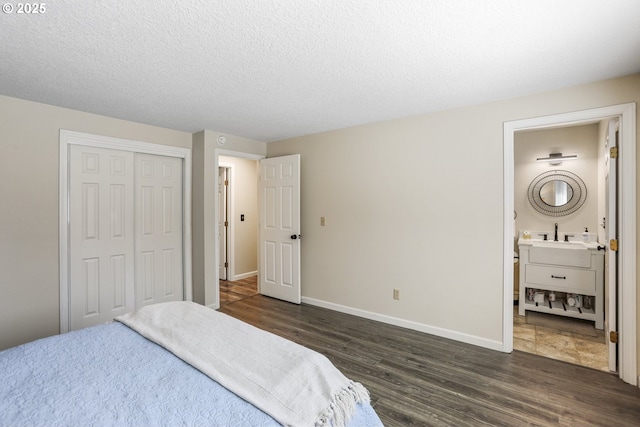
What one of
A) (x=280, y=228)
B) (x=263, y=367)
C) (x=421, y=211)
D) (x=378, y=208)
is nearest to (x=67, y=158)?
(x=280, y=228)

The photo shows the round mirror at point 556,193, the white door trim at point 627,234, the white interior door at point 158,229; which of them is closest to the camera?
the white door trim at point 627,234

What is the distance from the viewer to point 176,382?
1.22 m

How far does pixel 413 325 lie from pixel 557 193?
2664 millimetres

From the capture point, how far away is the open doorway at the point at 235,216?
211 inches

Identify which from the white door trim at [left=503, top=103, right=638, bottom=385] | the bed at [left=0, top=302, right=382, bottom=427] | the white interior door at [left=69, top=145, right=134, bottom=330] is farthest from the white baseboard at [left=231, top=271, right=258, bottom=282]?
the white door trim at [left=503, top=103, right=638, bottom=385]

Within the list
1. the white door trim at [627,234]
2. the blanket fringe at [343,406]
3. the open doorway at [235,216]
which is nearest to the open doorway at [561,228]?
the white door trim at [627,234]

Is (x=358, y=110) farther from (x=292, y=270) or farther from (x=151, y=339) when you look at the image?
(x=151, y=339)

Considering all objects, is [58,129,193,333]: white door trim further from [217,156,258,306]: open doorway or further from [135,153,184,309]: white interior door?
[217,156,258,306]: open doorway

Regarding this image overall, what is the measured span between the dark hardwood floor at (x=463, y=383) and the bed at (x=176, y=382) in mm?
982

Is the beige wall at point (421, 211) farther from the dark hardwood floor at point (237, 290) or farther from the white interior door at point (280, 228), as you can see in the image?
the dark hardwood floor at point (237, 290)

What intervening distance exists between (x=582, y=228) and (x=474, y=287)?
211 cm

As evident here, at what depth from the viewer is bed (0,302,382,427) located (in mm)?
1033

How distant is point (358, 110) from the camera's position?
3021 millimetres

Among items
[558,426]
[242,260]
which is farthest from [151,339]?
[242,260]
